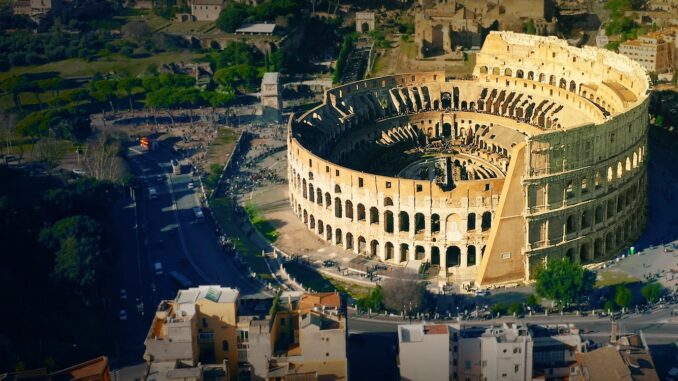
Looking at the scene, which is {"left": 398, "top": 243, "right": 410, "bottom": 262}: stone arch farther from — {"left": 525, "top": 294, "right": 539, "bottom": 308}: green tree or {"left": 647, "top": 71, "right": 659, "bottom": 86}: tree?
{"left": 647, "top": 71, "right": 659, "bottom": 86}: tree

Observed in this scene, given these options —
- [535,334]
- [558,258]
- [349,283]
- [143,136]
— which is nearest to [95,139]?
[143,136]

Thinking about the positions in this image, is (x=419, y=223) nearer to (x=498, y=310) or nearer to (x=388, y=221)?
(x=388, y=221)

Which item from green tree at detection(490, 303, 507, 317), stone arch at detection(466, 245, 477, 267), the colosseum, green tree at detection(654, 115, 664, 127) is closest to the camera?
green tree at detection(490, 303, 507, 317)

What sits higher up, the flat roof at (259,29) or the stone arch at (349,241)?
the flat roof at (259,29)

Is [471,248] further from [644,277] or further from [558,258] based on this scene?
[644,277]

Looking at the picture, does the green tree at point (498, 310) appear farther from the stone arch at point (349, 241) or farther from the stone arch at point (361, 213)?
the stone arch at point (349, 241)

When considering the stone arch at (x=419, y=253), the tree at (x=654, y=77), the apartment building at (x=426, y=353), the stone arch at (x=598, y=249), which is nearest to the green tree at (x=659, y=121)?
the tree at (x=654, y=77)

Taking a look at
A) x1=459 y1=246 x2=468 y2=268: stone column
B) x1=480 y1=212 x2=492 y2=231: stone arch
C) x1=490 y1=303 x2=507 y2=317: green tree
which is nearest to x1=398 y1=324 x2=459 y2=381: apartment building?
x1=490 y1=303 x2=507 y2=317: green tree
